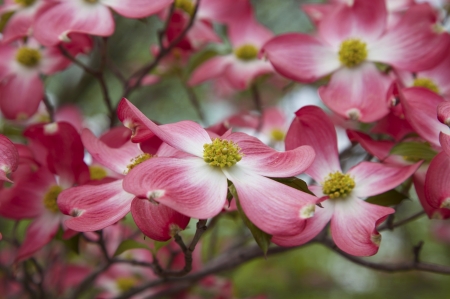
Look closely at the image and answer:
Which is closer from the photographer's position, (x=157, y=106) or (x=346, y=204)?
(x=346, y=204)

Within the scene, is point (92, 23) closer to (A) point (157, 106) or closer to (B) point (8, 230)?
(B) point (8, 230)

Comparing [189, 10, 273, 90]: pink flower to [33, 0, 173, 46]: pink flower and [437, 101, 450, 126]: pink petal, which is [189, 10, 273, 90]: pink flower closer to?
[33, 0, 173, 46]: pink flower

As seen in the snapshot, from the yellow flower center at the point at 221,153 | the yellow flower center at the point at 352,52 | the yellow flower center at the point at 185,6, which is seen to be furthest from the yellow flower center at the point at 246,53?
the yellow flower center at the point at 221,153

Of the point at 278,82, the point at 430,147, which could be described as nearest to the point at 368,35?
the point at 430,147

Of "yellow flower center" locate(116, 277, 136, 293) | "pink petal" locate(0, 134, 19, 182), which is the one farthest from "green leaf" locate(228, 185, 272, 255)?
"yellow flower center" locate(116, 277, 136, 293)

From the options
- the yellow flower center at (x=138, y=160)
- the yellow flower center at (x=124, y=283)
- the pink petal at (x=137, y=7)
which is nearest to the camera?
the yellow flower center at (x=138, y=160)

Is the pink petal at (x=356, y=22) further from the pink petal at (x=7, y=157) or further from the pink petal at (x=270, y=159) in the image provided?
the pink petal at (x=7, y=157)

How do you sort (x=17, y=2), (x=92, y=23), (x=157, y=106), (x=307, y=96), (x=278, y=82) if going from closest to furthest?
(x=92, y=23) → (x=17, y=2) → (x=278, y=82) → (x=307, y=96) → (x=157, y=106)
